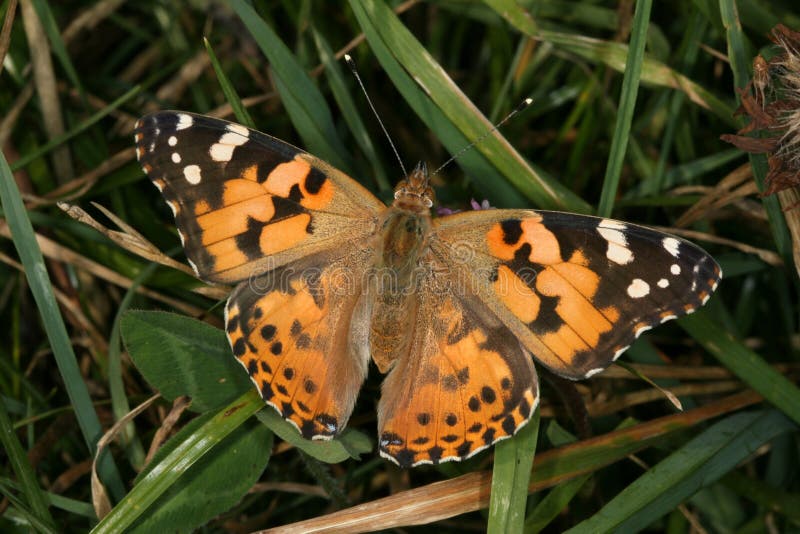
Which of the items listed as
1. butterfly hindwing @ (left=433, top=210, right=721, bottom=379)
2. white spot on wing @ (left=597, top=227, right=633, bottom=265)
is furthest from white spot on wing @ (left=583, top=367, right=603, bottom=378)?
white spot on wing @ (left=597, top=227, right=633, bottom=265)

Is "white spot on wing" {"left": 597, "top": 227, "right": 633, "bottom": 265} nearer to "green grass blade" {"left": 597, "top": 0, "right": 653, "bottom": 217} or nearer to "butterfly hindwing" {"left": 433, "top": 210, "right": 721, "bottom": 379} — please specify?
"butterfly hindwing" {"left": 433, "top": 210, "right": 721, "bottom": 379}

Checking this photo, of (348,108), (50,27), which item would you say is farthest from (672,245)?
(50,27)

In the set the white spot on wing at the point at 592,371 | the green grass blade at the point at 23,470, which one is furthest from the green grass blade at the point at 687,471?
the green grass blade at the point at 23,470

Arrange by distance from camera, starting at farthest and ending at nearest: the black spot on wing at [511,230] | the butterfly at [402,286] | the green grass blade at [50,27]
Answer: the green grass blade at [50,27]
the black spot on wing at [511,230]
the butterfly at [402,286]

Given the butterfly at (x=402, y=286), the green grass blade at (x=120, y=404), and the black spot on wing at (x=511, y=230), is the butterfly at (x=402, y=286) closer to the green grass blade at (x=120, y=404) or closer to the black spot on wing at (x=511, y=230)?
the black spot on wing at (x=511, y=230)

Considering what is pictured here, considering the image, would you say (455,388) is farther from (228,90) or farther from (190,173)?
(228,90)

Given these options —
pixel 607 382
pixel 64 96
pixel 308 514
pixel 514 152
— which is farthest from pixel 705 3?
pixel 64 96

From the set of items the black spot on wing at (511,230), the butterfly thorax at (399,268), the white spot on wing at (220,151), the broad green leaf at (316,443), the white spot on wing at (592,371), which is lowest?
the broad green leaf at (316,443)
